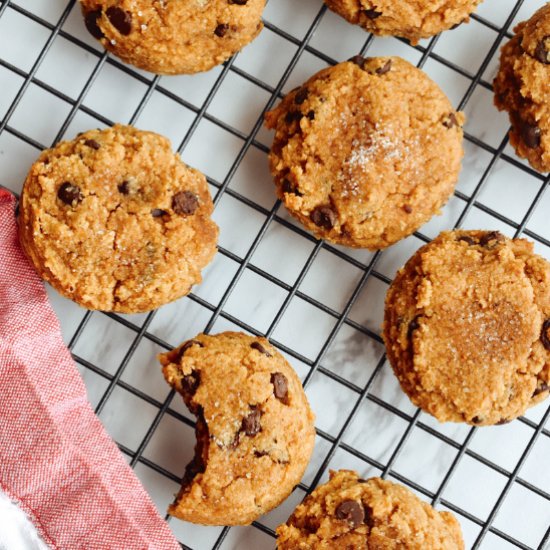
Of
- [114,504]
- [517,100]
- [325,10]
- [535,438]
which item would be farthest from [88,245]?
[535,438]

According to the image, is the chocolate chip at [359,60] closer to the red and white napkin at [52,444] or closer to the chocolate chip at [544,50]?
the chocolate chip at [544,50]

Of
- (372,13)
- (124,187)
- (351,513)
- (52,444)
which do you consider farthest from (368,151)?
(52,444)

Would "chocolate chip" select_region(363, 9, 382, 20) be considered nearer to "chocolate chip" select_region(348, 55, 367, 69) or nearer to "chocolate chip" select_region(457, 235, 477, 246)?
"chocolate chip" select_region(348, 55, 367, 69)

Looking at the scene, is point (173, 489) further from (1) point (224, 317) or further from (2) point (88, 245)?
(2) point (88, 245)

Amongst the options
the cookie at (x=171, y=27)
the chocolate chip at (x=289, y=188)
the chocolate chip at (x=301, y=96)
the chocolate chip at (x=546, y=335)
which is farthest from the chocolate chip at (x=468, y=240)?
the cookie at (x=171, y=27)

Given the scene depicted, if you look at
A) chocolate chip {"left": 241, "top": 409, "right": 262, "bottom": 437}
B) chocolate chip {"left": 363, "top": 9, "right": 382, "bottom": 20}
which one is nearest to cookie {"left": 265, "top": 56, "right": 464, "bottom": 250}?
chocolate chip {"left": 363, "top": 9, "right": 382, "bottom": 20}

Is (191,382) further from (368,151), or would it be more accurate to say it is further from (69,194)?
(368,151)

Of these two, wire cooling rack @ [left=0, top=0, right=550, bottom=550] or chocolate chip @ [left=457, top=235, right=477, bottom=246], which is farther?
wire cooling rack @ [left=0, top=0, right=550, bottom=550]
